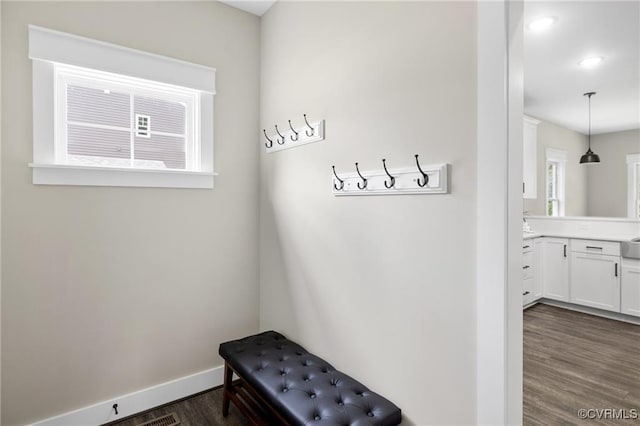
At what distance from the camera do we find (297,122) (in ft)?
7.16

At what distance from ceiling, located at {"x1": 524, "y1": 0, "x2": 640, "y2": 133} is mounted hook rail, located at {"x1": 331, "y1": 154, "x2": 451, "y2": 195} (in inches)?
73.3

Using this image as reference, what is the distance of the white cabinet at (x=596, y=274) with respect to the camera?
12.4ft

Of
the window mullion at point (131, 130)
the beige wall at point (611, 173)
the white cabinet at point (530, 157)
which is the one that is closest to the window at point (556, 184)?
the white cabinet at point (530, 157)

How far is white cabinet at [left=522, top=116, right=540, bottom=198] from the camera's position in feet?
15.8

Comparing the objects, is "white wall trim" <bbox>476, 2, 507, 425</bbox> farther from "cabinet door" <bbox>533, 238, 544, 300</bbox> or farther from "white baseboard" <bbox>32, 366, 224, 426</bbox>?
"cabinet door" <bbox>533, 238, 544, 300</bbox>

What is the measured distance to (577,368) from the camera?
264 centimetres

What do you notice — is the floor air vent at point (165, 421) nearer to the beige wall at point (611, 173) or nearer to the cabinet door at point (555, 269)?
the cabinet door at point (555, 269)

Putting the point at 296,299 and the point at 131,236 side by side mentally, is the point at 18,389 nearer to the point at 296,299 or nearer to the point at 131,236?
the point at 131,236

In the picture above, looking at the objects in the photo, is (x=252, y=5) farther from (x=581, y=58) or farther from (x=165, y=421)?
(x=581, y=58)

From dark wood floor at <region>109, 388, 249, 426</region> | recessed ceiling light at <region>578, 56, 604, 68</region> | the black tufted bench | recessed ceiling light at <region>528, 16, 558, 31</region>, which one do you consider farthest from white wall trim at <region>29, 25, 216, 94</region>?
recessed ceiling light at <region>578, 56, 604, 68</region>

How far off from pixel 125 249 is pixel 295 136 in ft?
4.18

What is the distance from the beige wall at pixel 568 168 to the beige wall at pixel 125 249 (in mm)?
4403

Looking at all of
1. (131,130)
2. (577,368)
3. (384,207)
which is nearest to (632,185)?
(577,368)

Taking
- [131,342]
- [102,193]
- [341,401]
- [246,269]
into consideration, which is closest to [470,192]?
[341,401]
